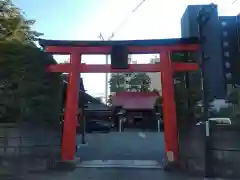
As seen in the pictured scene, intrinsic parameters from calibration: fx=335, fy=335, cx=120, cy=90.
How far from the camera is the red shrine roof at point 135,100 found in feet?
113

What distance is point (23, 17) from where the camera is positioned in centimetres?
1288

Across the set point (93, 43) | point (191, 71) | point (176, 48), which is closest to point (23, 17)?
Result: point (93, 43)

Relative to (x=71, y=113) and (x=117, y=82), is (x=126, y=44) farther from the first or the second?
(x=117, y=82)

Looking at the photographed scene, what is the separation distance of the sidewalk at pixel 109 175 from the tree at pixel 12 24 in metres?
4.45

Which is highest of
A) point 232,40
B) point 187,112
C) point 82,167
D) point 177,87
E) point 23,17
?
point 23,17

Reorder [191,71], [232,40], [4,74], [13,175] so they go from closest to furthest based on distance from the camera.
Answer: [13,175]
[4,74]
[232,40]
[191,71]

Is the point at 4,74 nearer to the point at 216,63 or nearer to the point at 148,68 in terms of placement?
the point at 148,68

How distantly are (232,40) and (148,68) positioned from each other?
10.5 feet

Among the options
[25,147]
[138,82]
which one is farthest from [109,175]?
[138,82]

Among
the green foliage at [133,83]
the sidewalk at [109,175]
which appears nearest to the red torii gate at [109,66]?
the sidewalk at [109,175]

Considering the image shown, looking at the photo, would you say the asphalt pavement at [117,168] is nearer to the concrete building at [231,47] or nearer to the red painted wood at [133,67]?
the red painted wood at [133,67]

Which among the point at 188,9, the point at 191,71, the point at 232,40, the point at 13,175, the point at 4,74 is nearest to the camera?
the point at 13,175

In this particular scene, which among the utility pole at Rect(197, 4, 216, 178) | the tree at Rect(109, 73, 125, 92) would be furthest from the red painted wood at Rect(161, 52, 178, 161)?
the tree at Rect(109, 73, 125, 92)

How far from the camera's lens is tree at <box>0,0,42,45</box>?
11.4m
